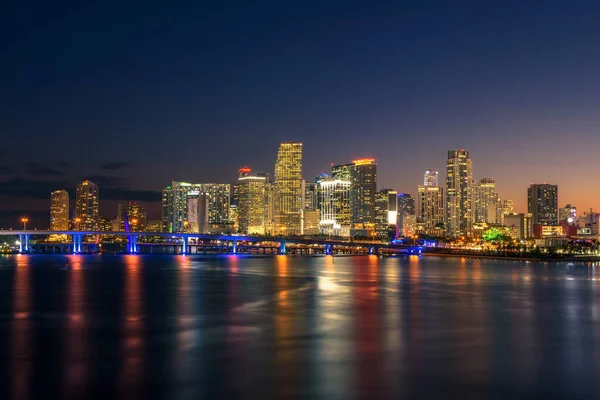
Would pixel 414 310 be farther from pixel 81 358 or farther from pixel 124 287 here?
pixel 124 287

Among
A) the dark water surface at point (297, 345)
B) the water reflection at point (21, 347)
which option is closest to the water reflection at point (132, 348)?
the dark water surface at point (297, 345)

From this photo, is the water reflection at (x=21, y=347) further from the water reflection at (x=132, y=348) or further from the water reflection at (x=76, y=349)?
the water reflection at (x=132, y=348)

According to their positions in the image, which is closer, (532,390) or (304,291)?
(532,390)

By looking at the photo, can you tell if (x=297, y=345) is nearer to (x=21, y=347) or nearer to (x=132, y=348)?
(x=132, y=348)

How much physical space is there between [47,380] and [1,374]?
99.5 inches

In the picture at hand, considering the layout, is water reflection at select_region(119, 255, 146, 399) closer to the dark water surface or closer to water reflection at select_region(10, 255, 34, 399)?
the dark water surface

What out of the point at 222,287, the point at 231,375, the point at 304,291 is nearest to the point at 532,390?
the point at 231,375

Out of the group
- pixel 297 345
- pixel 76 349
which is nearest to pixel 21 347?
pixel 76 349

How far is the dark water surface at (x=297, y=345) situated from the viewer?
26.7 metres

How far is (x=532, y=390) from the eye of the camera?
2658cm

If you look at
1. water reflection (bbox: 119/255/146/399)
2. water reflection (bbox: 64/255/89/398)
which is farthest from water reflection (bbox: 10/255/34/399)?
water reflection (bbox: 119/255/146/399)

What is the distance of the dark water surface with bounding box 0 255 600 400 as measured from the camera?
26.7 metres

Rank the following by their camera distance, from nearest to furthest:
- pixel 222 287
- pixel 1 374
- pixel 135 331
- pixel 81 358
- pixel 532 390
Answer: pixel 532 390 < pixel 1 374 < pixel 81 358 < pixel 135 331 < pixel 222 287

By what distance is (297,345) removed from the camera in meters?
36.3
